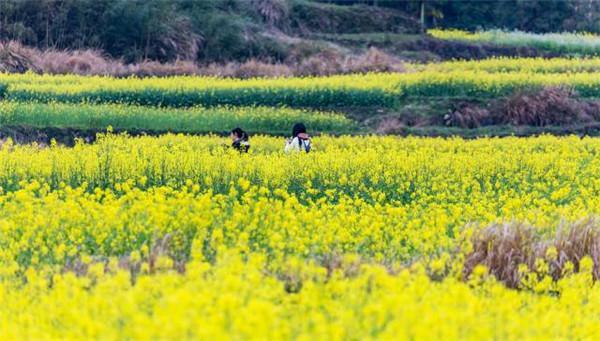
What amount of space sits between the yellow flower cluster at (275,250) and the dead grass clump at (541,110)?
23.4 ft

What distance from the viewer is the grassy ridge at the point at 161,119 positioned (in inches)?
950

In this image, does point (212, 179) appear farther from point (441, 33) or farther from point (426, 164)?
point (441, 33)

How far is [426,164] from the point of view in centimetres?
1628

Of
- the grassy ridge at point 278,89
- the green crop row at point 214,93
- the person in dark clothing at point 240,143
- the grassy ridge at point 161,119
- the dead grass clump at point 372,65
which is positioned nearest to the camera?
the person in dark clothing at point 240,143

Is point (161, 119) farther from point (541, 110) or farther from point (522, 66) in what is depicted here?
point (522, 66)

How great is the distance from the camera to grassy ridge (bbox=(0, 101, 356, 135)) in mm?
24141

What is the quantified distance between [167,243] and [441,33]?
140 feet

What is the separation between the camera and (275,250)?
9.23 m

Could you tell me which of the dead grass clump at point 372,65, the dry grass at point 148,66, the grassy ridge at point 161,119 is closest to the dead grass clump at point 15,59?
the dry grass at point 148,66

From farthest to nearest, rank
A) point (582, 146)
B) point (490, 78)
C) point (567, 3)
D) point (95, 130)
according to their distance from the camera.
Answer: point (567, 3)
point (490, 78)
point (95, 130)
point (582, 146)

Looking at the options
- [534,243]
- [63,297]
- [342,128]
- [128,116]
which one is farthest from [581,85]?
[63,297]

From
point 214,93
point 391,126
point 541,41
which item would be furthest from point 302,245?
point 541,41

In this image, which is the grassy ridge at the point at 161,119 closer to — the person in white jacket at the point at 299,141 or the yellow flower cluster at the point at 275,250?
the yellow flower cluster at the point at 275,250

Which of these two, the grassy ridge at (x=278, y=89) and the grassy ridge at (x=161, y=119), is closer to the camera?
the grassy ridge at (x=161, y=119)
